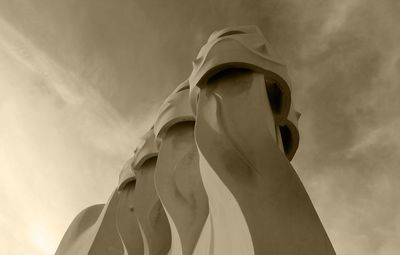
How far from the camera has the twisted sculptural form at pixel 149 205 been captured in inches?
168

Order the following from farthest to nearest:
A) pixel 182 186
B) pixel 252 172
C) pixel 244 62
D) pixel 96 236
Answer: pixel 96 236
pixel 182 186
pixel 244 62
pixel 252 172

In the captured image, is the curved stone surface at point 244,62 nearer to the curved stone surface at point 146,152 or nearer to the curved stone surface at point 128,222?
the curved stone surface at point 146,152

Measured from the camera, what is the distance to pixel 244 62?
379cm

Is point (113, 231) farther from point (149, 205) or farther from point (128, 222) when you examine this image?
point (149, 205)

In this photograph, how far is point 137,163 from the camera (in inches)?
191

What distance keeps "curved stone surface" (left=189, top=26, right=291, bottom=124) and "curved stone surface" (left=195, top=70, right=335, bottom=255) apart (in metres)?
0.08

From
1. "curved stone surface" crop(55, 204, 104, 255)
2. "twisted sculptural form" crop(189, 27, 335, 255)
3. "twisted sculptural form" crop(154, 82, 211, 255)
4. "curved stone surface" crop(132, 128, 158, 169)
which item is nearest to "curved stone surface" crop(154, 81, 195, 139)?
"twisted sculptural form" crop(154, 82, 211, 255)

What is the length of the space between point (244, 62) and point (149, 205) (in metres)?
1.45

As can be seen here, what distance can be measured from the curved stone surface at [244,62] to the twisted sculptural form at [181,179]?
0.42 meters

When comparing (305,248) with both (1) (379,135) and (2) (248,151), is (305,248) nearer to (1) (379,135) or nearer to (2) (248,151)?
(2) (248,151)

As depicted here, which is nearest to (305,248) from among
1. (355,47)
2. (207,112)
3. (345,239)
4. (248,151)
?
(248,151)

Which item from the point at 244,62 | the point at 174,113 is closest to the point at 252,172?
the point at 244,62

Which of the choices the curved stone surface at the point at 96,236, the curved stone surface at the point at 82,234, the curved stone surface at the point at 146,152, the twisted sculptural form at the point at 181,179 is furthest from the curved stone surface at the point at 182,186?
the curved stone surface at the point at 82,234

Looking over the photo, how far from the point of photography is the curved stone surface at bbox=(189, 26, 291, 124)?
3.82 meters
